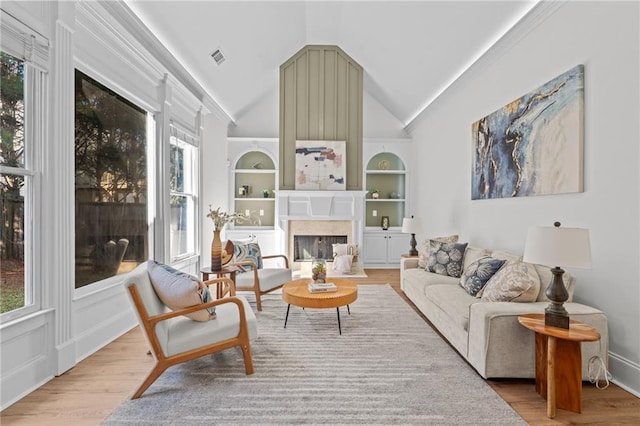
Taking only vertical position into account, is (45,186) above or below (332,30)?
below

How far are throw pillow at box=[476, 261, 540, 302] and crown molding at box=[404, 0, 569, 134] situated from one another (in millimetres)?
2305

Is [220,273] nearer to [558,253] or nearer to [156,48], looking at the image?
[156,48]

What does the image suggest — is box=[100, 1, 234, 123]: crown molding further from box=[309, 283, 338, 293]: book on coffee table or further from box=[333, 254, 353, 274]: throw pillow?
box=[333, 254, 353, 274]: throw pillow

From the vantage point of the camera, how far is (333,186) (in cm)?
630

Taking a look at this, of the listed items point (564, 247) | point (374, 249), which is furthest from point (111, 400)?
point (374, 249)

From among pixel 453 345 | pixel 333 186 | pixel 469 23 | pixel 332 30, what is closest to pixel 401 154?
pixel 333 186

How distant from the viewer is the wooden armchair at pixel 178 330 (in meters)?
2.03

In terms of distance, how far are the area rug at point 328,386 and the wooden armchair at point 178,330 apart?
8.2 inches

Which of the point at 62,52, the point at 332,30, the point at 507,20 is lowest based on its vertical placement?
the point at 62,52

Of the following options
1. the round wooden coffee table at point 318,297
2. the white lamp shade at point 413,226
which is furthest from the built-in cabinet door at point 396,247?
the round wooden coffee table at point 318,297

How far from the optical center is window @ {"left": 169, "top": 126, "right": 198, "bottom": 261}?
14.4ft

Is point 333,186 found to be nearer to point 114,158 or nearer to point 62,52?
point 114,158

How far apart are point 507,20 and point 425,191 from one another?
3.29 m

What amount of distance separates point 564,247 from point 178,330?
2590 millimetres
